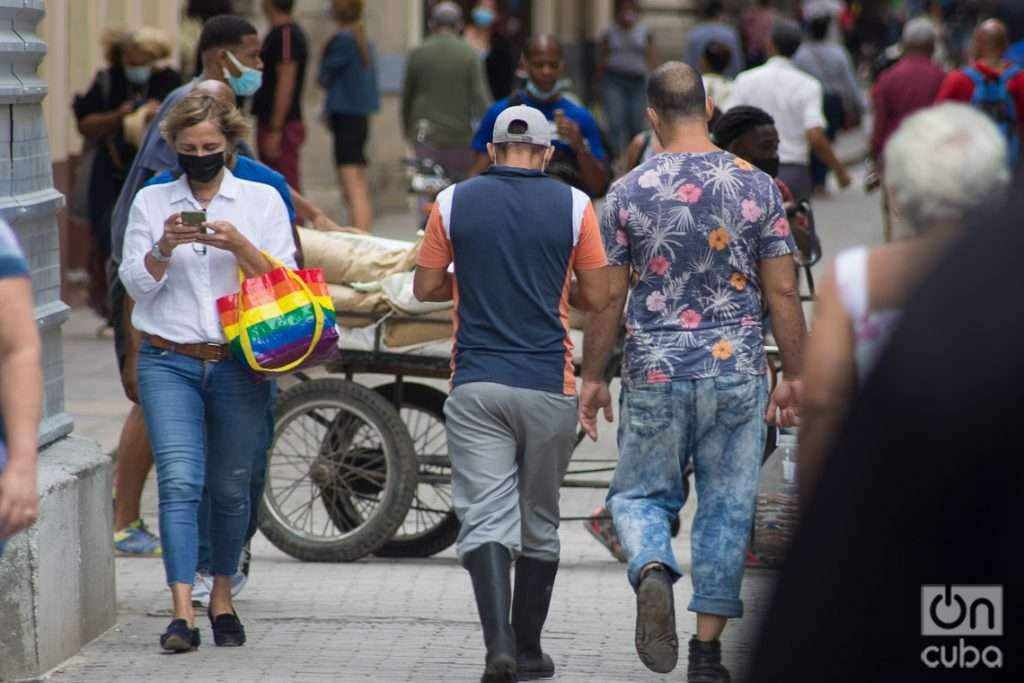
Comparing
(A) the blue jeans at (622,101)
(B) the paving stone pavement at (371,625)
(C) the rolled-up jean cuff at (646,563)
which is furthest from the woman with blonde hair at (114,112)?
(A) the blue jeans at (622,101)

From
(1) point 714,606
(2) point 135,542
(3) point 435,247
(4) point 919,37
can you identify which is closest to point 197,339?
(3) point 435,247

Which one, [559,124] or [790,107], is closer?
[559,124]

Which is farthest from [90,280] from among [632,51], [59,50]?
[632,51]

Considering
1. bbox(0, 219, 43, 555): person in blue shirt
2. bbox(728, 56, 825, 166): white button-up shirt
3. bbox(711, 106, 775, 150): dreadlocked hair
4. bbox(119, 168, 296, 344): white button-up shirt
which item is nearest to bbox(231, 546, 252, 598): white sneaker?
bbox(119, 168, 296, 344): white button-up shirt

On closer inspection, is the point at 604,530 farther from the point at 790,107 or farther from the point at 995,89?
the point at 995,89

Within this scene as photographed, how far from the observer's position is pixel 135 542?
8.03m

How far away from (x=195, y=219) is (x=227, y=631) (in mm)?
1246

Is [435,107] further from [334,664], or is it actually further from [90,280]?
[334,664]

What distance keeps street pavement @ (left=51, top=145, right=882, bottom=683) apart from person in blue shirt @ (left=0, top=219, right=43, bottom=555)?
6.24 feet

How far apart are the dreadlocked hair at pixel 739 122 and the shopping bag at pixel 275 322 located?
2125 millimetres

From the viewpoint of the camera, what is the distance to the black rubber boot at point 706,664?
5.95m

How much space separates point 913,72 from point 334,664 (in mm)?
11361

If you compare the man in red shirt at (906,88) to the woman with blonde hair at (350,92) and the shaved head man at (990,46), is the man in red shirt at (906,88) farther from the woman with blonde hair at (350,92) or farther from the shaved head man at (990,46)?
the woman with blonde hair at (350,92)

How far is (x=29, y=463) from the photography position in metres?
3.83
